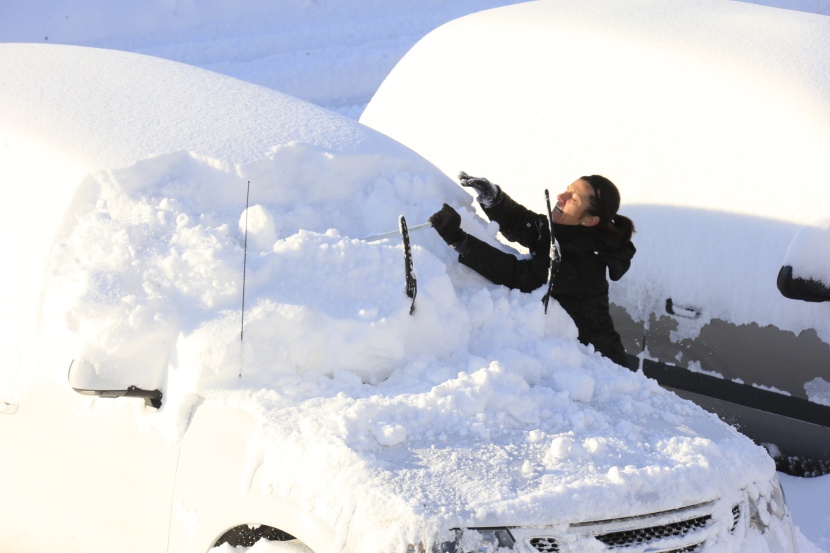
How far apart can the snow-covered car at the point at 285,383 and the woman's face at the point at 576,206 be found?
436 millimetres

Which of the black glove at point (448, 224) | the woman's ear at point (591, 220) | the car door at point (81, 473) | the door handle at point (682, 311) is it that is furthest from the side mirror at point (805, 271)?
the car door at point (81, 473)

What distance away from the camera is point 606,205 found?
135 inches

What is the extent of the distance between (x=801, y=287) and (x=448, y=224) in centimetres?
122

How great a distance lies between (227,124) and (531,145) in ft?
4.95

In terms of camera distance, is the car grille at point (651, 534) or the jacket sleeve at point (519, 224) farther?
the jacket sleeve at point (519, 224)

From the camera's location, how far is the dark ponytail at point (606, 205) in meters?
3.43

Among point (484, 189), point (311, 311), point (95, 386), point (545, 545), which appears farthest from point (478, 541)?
point (484, 189)

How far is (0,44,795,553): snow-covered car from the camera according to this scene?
7.55 feet

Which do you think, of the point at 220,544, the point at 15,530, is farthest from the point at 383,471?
the point at 15,530

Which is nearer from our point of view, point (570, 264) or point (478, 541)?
point (478, 541)

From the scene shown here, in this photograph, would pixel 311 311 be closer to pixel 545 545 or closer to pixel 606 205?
pixel 545 545

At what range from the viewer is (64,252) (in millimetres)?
2799

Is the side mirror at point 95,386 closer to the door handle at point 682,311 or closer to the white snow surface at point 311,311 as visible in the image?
the white snow surface at point 311,311

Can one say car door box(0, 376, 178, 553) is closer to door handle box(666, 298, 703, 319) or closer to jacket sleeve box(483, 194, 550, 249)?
jacket sleeve box(483, 194, 550, 249)
